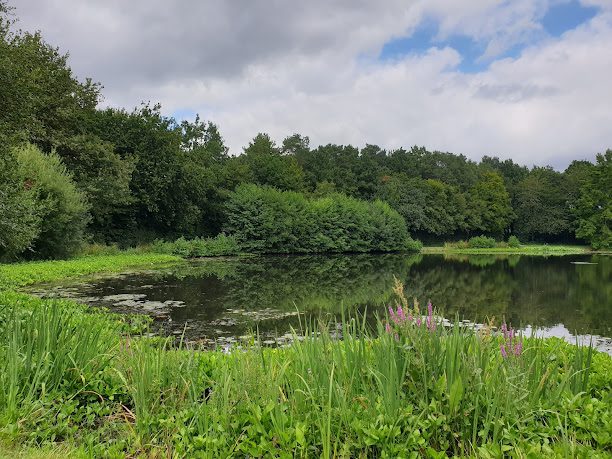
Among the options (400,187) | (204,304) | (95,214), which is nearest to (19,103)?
(204,304)

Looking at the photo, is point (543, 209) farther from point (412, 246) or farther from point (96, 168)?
point (96, 168)

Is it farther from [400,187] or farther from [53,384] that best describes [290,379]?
[400,187]

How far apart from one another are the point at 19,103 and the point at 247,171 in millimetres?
36206

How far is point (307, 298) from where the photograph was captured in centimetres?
1551

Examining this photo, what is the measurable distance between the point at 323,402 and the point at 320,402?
16cm

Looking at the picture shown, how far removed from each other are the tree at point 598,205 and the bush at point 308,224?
24382 mm

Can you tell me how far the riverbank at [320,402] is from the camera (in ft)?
9.71

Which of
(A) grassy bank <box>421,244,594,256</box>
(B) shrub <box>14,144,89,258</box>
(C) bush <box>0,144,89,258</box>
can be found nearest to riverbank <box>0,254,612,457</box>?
(C) bush <box>0,144,89,258</box>

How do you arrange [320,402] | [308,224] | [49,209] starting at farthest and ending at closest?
[308,224] < [49,209] < [320,402]

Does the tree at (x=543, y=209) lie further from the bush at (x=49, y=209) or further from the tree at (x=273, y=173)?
the bush at (x=49, y=209)

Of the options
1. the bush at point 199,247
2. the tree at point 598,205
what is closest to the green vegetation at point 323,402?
the bush at point 199,247

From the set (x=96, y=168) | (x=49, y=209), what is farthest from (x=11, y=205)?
(x=96, y=168)

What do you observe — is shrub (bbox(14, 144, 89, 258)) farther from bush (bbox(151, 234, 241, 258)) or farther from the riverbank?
the riverbank

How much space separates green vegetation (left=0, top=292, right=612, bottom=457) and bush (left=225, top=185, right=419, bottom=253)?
37851 mm
